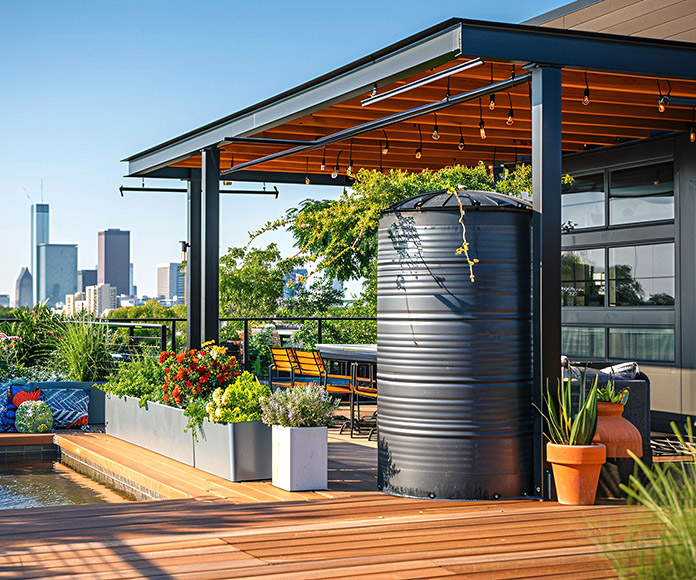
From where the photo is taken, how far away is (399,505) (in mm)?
5445

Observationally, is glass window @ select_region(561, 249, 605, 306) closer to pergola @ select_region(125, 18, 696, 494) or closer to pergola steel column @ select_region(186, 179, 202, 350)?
pergola @ select_region(125, 18, 696, 494)

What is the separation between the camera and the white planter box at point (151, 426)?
23.5ft

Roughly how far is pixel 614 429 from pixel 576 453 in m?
0.49

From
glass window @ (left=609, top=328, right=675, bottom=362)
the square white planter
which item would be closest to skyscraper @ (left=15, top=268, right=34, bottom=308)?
glass window @ (left=609, top=328, right=675, bottom=362)

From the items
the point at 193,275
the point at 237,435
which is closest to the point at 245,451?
the point at 237,435

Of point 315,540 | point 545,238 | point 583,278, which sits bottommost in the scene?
point 315,540

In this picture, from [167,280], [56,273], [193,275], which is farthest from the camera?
[56,273]

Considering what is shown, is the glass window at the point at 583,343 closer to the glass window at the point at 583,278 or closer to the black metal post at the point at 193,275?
the glass window at the point at 583,278

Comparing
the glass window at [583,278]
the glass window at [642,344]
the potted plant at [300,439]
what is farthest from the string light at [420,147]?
the potted plant at [300,439]

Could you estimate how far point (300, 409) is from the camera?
19.6 feet

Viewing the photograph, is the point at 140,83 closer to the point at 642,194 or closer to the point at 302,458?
the point at 642,194

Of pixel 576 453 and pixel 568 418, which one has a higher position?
pixel 568 418

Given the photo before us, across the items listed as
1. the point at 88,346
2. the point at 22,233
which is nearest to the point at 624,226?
the point at 88,346

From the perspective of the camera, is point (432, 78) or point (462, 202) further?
point (432, 78)
